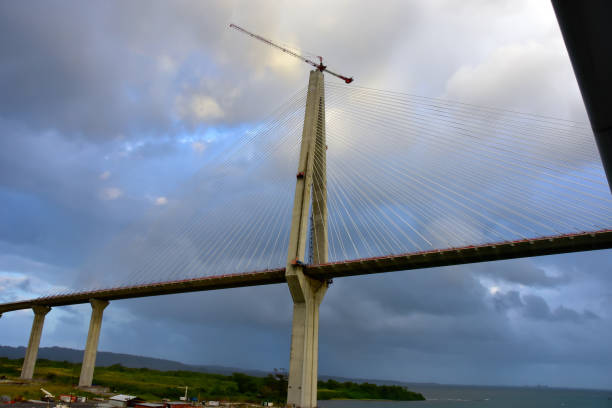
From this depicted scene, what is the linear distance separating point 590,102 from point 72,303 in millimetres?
74443

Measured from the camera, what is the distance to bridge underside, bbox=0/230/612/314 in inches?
1219

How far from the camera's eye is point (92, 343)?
2290 inches

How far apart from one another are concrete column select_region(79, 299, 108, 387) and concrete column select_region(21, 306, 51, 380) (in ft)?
44.4

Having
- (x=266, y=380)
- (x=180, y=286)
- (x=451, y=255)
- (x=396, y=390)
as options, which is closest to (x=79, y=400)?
(x=180, y=286)

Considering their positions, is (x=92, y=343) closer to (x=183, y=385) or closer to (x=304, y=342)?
(x=183, y=385)

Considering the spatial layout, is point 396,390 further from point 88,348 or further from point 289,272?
point 289,272

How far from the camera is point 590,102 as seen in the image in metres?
2.12

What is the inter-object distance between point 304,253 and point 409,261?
32.3 ft

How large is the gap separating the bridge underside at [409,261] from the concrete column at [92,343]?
8804 mm

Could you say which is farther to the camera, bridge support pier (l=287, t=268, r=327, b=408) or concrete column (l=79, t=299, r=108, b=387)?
concrete column (l=79, t=299, r=108, b=387)

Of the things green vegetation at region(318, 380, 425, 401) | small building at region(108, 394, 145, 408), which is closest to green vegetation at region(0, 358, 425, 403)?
green vegetation at region(318, 380, 425, 401)

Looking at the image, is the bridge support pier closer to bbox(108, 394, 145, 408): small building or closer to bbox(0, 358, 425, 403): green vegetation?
bbox(108, 394, 145, 408): small building

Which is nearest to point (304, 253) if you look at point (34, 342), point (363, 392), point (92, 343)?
point (92, 343)

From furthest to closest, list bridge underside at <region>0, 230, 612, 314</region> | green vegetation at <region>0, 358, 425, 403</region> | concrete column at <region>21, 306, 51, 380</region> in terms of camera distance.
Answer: concrete column at <region>21, 306, 51, 380</region>, green vegetation at <region>0, 358, 425, 403</region>, bridge underside at <region>0, 230, 612, 314</region>
